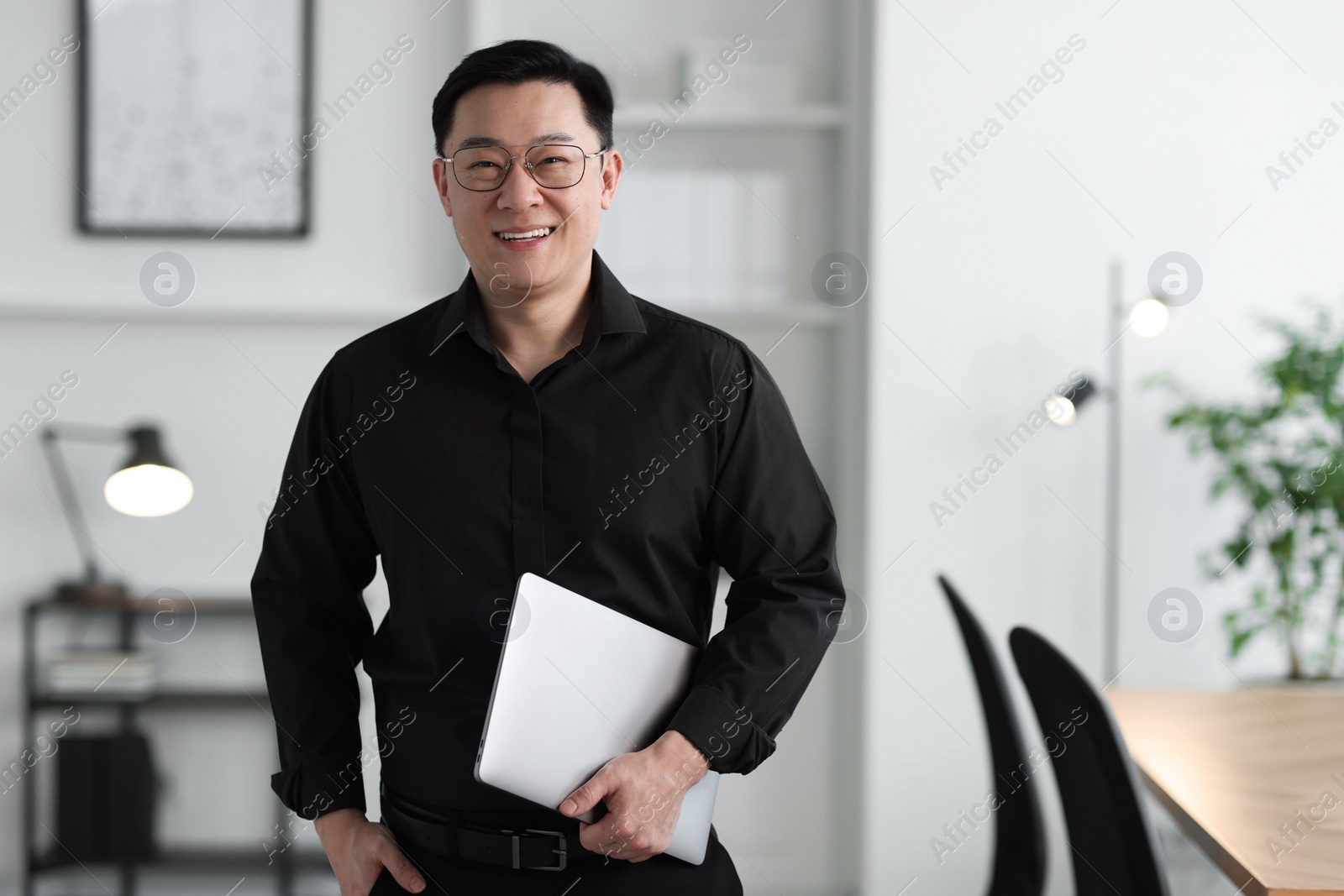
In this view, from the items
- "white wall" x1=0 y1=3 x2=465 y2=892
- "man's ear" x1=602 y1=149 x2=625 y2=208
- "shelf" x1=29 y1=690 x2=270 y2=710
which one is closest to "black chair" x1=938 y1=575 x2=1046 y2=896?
"man's ear" x1=602 y1=149 x2=625 y2=208

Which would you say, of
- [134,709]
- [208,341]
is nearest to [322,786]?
[134,709]

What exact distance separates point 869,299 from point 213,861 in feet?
6.88

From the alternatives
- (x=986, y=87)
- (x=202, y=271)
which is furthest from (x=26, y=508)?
(x=986, y=87)

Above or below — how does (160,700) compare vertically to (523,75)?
below

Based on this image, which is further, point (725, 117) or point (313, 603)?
point (725, 117)

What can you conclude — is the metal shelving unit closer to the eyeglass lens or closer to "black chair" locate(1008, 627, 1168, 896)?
the eyeglass lens

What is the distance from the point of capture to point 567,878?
1.12m

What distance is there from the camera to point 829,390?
264 centimetres

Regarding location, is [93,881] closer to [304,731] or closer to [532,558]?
[304,731]

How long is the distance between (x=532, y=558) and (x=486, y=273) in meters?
0.34

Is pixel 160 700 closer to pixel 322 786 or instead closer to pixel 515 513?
pixel 322 786

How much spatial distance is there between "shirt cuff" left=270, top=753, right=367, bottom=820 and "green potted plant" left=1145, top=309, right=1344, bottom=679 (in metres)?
2.01

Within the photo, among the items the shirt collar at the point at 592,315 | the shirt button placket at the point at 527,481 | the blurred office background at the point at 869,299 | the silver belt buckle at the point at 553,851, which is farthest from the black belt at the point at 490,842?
the blurred office background at the point at 869,299

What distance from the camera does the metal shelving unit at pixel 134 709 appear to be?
2.34 meters
